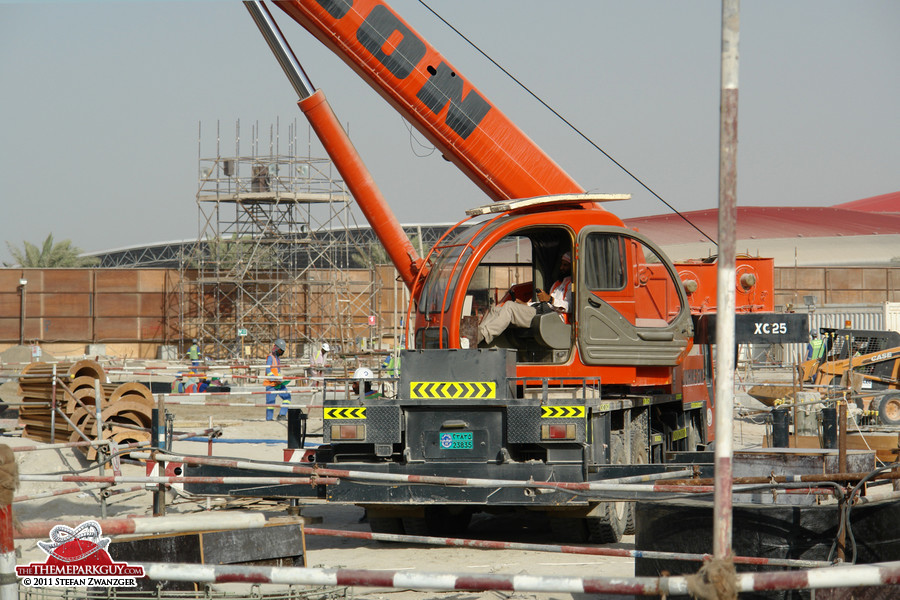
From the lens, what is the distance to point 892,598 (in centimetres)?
545

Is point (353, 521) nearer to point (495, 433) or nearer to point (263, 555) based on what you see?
point (495, 433)

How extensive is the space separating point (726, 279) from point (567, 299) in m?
5.92

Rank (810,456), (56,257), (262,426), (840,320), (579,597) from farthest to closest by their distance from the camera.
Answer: (56,257) < (840,320) < (262,426) < (810,456) < (579,597)

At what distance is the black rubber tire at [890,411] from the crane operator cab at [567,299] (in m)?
9.09

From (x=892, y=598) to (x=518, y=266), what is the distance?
5930 millimetres

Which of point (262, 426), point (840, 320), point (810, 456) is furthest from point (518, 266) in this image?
point (840, 320)

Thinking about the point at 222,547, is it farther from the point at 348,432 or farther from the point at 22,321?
the point at 22,321

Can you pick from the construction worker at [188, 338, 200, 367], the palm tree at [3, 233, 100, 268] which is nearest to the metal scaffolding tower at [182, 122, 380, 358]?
the construction worker at [188, 338, 200, 367]

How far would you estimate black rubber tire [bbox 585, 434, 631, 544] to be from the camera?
878cm

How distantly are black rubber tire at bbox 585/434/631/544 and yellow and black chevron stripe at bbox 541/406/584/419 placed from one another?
2.95 feet

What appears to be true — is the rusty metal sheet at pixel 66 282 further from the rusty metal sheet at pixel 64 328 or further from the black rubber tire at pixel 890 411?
the black rubber tire at pixel 890 411

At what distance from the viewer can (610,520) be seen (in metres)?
8.88

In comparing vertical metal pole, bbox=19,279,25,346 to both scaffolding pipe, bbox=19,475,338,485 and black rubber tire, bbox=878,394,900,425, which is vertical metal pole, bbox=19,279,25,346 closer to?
black rubber tire, bbox=878,394,900,425

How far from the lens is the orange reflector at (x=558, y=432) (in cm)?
823
